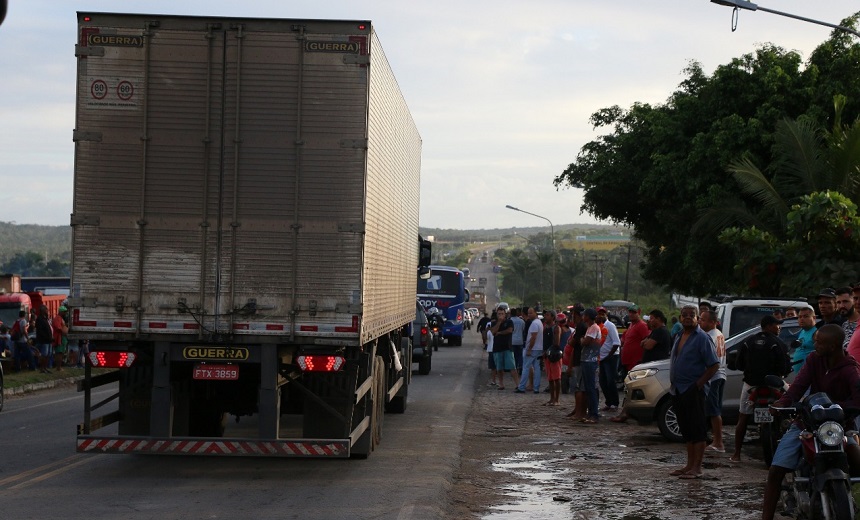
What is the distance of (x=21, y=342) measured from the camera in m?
26.0

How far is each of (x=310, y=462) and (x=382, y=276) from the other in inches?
87.4

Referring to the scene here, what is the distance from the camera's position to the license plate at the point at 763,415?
1175cm

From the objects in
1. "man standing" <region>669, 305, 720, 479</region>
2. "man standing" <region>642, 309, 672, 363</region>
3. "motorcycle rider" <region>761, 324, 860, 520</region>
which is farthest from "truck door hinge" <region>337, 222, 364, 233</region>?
"man standing" <region>642, 309, 672, 363</region>

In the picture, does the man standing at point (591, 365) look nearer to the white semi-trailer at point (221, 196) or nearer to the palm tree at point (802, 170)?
the palm tree at point (802, 170)

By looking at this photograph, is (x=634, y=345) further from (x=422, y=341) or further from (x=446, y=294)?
(x=446, y=294)

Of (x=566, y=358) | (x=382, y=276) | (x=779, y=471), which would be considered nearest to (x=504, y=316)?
(x=566, y=358)

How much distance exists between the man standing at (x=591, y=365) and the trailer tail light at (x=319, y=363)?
7805mm

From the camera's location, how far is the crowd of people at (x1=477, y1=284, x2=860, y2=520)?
793 centimetres

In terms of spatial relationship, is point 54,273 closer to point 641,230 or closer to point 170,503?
point 641,230

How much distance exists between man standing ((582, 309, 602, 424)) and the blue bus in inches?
1172

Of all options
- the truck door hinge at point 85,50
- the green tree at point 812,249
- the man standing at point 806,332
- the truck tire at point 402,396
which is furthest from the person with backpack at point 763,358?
the truck door hinge at point 85,50

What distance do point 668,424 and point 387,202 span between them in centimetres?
506

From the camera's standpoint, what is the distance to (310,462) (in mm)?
12367

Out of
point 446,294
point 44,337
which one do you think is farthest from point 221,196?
point 446,294
